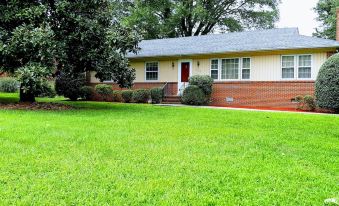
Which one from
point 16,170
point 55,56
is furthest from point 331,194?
point 55,56

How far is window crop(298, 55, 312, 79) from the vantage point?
55.7 ft

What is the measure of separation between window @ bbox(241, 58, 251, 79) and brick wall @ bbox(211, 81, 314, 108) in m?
0.46

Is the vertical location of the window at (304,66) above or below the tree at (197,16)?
below

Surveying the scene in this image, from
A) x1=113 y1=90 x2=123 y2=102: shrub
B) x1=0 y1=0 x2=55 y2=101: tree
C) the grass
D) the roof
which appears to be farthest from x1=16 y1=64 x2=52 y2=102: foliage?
the roof

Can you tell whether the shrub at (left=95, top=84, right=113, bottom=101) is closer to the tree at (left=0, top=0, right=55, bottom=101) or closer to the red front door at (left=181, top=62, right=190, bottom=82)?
the red front door at (left=181, top=62, right=190, bottom=82)

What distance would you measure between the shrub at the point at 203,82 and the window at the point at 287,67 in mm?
3898

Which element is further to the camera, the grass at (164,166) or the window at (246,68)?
the window at (246,68)

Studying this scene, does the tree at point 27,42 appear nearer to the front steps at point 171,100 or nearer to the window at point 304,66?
the front steps at point 171,100

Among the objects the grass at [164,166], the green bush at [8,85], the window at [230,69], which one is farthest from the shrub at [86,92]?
the grass at [164,166]

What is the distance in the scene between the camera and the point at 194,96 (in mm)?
18047

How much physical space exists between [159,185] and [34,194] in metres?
1.31

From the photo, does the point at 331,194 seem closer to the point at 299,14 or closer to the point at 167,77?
the point at 167,77

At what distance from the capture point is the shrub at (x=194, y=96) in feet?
59.3

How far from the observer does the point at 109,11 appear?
14391mm
